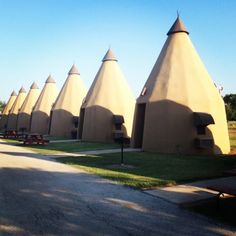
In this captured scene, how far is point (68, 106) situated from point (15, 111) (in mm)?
20690

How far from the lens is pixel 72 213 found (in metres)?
6.42

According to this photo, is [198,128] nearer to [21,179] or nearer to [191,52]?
[191,52]

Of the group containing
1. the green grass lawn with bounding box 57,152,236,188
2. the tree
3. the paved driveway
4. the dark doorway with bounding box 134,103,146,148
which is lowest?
the paved driveway

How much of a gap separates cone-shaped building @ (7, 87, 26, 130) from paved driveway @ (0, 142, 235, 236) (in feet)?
152

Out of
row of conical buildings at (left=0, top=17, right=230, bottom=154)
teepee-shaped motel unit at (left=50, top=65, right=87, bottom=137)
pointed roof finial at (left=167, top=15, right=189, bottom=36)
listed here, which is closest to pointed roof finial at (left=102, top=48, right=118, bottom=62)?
row of conical buildings at (left=0, top=17, right=230, bottom=154)

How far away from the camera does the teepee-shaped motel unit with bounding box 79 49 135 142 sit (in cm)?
2902

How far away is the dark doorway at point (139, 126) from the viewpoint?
22516 millimetres

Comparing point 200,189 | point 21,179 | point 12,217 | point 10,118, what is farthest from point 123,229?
point 10,118

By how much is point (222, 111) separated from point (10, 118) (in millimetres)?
42043

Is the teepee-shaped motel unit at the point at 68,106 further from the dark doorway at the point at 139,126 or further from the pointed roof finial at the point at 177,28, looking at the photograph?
the pointed roof finial at the point at 177,28

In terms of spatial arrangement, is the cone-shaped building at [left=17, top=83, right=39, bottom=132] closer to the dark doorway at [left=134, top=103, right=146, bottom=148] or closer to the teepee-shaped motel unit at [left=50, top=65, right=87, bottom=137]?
the teepee-shaped motel unit at [left=50, top=65, right=87, bottom=137]

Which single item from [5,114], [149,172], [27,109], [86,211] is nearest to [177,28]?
[149,172]

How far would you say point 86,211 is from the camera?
6.58 metres

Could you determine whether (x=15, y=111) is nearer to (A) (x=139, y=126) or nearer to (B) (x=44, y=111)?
(B) (x=44, y=111)
